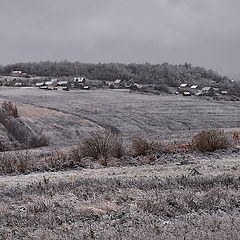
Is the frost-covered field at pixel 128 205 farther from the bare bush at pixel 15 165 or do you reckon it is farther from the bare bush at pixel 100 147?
the bare bush at pixel 100 147

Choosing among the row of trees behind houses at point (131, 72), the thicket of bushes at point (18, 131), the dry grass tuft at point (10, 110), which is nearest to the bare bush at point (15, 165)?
the thicket of bushes at point (18, 131)

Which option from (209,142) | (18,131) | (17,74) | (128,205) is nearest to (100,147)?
(209,142)

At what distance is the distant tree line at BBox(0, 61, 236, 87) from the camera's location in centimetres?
12031

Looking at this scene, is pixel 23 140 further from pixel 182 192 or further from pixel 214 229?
pixel 214 229

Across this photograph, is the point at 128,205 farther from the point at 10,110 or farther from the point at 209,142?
the point at 10,110

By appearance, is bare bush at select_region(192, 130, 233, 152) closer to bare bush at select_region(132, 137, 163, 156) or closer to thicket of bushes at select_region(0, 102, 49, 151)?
bare bush at select_region(132, 137, 163, 156)

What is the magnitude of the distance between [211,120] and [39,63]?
98.1 metres

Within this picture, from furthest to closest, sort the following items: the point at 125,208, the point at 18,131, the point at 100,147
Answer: the point at 18,131 → the point at 100,147 → the point at 125,208

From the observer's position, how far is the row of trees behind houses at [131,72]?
120 meters

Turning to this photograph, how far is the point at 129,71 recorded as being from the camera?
129 metres

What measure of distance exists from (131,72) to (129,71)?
0.87m

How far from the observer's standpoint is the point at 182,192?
12.8 m

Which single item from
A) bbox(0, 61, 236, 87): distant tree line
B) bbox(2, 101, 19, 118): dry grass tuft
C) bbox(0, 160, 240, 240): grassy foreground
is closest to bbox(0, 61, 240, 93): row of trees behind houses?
bbox(0, 61, 236, 87): distant tree line

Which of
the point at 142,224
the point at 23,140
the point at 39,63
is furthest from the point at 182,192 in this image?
the point at 39,63
